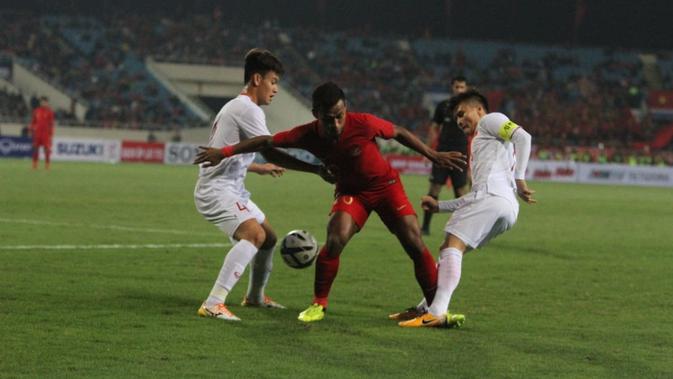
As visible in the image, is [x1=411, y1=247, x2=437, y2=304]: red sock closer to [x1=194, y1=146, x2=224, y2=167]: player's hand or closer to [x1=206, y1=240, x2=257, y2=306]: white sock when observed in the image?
[x1=206, y1=240, x2=257, y2=306]: white sock

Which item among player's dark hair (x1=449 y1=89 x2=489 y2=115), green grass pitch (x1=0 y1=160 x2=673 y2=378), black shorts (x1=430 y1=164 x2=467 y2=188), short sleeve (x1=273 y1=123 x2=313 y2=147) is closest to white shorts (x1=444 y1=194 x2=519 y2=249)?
green grass pitch (x1=0 y1=160 x2=673 y2=378)

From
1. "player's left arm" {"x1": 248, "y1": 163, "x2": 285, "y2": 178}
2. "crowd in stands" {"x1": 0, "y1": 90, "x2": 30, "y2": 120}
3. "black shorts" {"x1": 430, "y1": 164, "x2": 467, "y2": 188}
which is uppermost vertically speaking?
"player's left arm" {"x1": 248, "y1": 163, "x2": 285, "y2": 178}


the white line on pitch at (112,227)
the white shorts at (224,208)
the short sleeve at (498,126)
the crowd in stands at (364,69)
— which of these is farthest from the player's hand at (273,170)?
the crowd in stands at (364,69)

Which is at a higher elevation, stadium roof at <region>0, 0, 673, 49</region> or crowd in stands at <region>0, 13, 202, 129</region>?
stadium roof at <region>0, 0, 673, 49</region>

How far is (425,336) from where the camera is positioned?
8375 mm

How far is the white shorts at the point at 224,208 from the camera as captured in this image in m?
9.20

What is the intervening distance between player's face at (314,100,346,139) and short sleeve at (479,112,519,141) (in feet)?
4.22

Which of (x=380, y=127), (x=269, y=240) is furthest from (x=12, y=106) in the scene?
(x=380, y=127)

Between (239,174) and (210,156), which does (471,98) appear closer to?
(239,174)

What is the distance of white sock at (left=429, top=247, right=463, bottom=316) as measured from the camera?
8.82 meters

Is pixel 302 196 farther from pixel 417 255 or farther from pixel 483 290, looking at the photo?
pixel 417 255

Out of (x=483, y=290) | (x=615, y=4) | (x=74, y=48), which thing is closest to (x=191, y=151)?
(x=74, y=48)

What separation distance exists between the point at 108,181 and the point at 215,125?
22.5 meters

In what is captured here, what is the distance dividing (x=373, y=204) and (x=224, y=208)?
3.90 feet
